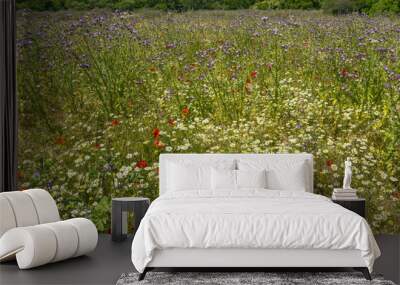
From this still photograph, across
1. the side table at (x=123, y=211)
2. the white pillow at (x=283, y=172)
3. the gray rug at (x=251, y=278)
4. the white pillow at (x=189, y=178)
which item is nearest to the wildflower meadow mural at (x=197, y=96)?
the white pillow at (x=283, y=172)

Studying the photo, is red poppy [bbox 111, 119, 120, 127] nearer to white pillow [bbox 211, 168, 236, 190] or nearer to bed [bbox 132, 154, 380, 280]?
white pillow [bbox 211, 168, 236, 190]

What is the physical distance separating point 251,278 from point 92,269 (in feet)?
4.55

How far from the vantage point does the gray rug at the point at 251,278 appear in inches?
213

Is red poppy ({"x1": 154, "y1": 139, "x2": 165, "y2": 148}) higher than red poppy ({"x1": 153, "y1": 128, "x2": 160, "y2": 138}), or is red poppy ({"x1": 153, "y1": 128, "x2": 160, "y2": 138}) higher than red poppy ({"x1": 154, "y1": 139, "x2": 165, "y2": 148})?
red poppy ({"x1": 153, "y1": 128, "x2": 160, "y2": 138})

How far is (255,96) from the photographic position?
26.5ft

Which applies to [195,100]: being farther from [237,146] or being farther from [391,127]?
[391,127]

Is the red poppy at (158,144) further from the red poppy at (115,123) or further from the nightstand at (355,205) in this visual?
the nightstand at (355,205)

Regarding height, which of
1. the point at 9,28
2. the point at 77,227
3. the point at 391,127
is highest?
the point at 9,28

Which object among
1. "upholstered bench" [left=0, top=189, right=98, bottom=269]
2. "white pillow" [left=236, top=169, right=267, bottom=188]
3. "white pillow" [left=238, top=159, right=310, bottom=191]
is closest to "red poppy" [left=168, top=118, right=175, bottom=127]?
"white pillow" [left=238, top=159, right=310, bottom=191]

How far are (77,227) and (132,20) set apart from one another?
119 inches

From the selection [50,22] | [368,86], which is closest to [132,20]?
[50,22]

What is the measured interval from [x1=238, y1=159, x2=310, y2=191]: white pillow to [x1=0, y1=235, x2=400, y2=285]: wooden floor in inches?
42.6

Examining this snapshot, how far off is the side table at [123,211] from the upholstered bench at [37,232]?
2.82 feet

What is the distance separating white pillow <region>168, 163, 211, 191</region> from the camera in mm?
7387
